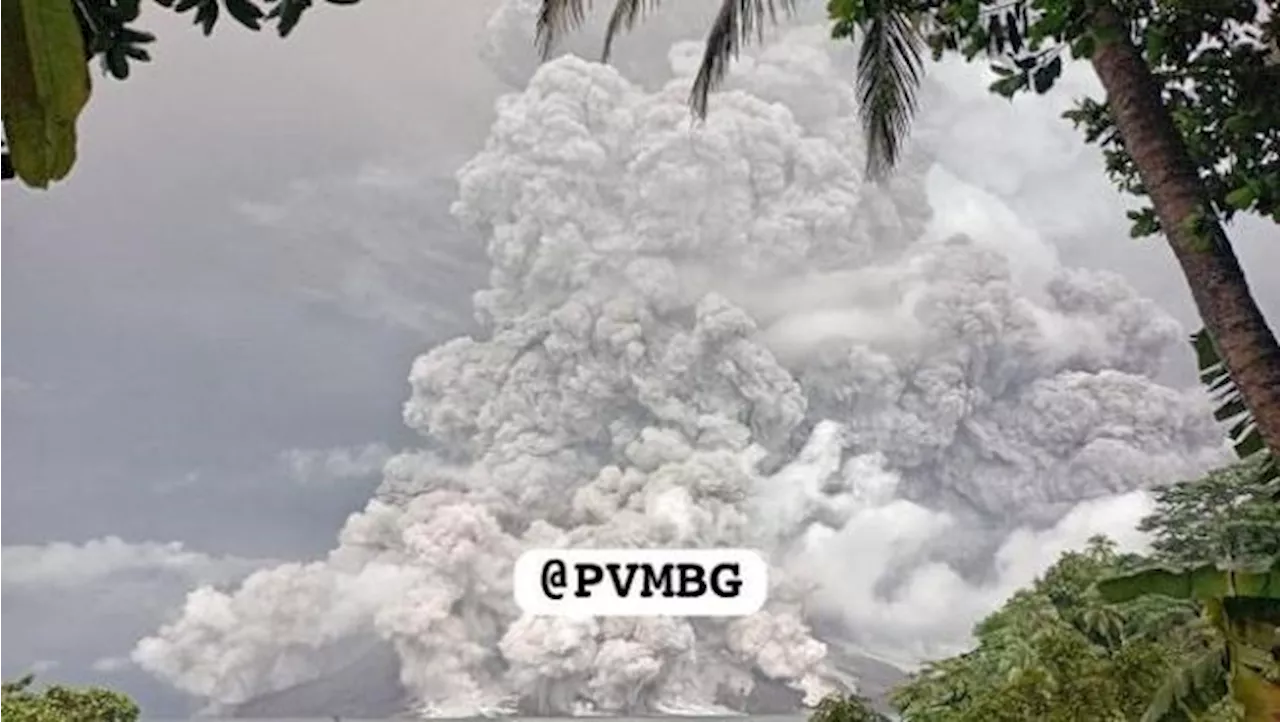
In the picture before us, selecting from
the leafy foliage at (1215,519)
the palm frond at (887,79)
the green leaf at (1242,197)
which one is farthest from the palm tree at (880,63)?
the leafy foliage at (1215,519)

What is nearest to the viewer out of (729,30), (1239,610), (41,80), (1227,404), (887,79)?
(41,80)

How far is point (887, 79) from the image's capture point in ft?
14.8

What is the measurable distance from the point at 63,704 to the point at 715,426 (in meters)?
3.12

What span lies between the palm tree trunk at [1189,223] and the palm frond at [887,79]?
1889 mm

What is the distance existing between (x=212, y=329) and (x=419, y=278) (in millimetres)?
958

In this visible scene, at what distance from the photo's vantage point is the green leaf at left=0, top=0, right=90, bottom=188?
84 centimetres

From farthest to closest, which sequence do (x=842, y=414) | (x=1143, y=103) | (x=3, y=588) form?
1. (x=842, y=414)
2. (x=3, y=588)
3. (x=1143, y=103)

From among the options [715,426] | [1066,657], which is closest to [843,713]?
[1066,657]

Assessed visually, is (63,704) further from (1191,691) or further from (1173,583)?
(1173,583)

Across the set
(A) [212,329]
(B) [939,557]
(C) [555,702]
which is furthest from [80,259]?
(B) [939,557]

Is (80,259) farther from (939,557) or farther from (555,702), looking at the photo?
(939,557)

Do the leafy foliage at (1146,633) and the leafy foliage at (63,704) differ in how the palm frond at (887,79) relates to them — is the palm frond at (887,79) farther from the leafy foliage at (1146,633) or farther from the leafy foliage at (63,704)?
the leafy foliage at (63,704)

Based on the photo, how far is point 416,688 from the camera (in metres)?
7.58

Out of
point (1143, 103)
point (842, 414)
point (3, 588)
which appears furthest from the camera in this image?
point (842, 414)
